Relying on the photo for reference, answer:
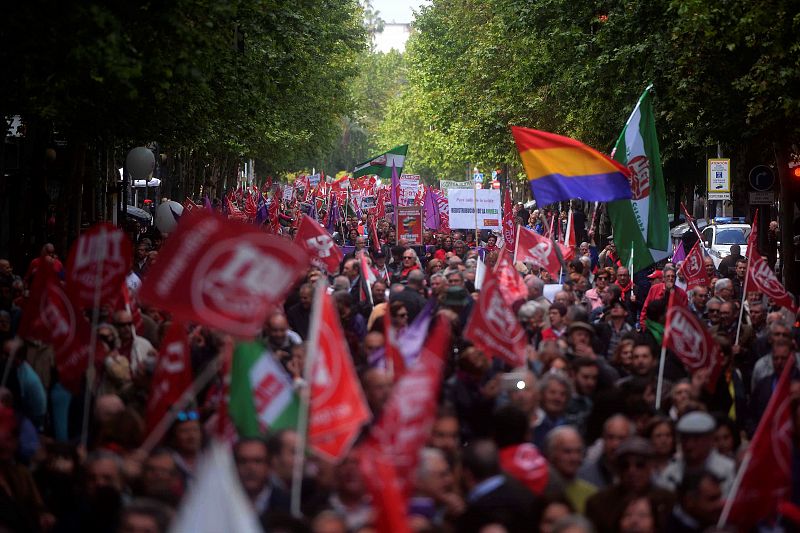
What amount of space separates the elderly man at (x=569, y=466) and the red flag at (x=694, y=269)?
35.7ft

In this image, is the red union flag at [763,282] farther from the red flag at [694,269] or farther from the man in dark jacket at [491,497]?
the man in dark jacket at [491,497]

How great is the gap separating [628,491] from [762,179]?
17460mm

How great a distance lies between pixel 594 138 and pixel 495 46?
949 centimetres

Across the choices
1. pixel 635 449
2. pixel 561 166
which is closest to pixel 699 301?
pixel 561 166

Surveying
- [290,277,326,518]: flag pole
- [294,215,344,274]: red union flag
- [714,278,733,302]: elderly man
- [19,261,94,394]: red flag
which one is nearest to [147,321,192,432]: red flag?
[19,261,94,394]: red flag

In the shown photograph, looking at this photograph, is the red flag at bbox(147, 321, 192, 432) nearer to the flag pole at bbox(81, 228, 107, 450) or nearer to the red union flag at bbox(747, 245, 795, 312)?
the flag pole at bbox(81, 228, 107, 450)

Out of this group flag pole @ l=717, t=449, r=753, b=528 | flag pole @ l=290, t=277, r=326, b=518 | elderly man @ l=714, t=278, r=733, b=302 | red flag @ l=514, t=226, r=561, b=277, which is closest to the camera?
flag pole @ l=290, t=277, r=326, b=518

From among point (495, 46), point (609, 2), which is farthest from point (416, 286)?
point (495, 46)

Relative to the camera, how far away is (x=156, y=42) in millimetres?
16312

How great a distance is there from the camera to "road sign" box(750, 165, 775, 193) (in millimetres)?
24094

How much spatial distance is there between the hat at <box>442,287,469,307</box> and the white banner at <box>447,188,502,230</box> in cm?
1078

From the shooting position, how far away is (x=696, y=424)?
8.25 m

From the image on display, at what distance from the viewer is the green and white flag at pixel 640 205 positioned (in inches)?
642

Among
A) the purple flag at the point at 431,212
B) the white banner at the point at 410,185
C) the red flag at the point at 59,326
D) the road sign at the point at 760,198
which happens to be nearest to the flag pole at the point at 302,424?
the red flag at the point at 59,326
